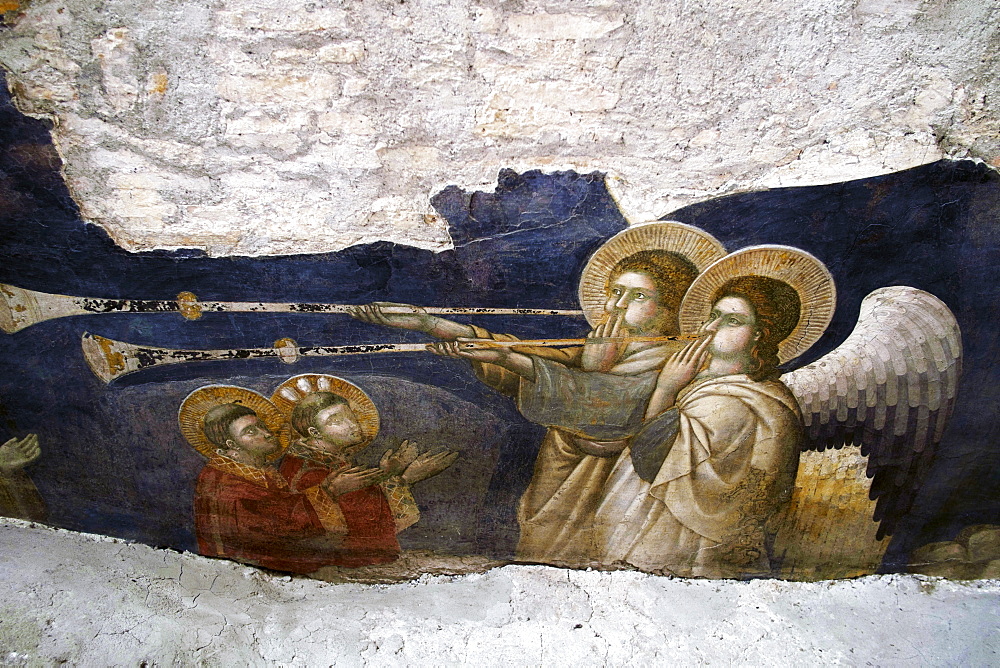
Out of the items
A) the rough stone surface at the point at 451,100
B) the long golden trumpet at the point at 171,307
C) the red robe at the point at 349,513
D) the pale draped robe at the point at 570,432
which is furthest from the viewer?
the red robe at the point at 349,513

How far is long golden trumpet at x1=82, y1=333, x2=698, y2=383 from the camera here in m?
2.50

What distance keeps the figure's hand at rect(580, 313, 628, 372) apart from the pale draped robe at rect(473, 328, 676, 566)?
1.4 inches

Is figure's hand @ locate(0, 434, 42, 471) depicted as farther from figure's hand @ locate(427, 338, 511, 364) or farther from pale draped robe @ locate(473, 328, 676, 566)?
pale draped robe @ locate(473, 328, 676, 566)

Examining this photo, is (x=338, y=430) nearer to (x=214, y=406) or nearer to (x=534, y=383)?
(x=214, y=406)

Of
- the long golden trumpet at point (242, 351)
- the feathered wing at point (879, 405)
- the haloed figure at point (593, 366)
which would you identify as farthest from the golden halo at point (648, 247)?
the feathered wing at point (879, 405)

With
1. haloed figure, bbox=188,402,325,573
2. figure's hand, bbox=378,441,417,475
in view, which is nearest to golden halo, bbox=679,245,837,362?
figure's hand, bbox=378,441,417,475

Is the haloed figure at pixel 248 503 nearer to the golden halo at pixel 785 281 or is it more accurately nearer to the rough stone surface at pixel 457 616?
the rough stone surface at pixel 457 616

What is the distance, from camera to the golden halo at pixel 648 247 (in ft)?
7.54

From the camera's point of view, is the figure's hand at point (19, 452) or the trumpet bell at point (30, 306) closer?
the trumpet bell at point (30, 306)

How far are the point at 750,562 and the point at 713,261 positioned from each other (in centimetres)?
154

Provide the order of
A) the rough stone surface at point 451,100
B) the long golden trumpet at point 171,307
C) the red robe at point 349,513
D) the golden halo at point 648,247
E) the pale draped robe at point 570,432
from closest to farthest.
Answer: the rough stone surface at point 451,100
the golden halo at point 648,247
the long golden trumpet at point 171,307
the pale draped robe at point 570,432
the red robe at point 349,513

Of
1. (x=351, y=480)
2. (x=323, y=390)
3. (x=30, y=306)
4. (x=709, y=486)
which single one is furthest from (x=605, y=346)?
(x=30, y=306)

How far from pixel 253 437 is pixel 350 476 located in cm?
46

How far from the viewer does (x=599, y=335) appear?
247cm
